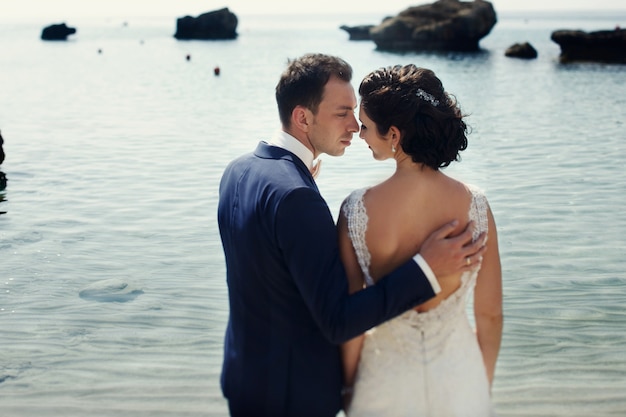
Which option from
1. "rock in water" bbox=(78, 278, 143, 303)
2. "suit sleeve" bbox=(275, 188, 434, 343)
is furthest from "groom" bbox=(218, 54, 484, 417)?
"rock in water" bbox=(78, 278, 143, 303)

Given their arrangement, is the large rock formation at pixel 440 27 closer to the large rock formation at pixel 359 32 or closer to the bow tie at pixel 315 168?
the large rock formation at pixel 359 32

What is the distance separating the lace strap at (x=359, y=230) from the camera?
230 centimetres

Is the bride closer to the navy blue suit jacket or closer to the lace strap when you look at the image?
the lace strap

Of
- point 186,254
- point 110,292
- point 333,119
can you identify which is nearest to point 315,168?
point 333,119

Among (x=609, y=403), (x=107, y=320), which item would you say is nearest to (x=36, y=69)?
(x=107, y=320)

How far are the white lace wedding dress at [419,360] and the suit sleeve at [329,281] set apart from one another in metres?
0.21

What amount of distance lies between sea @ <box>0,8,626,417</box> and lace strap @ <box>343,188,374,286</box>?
19cm

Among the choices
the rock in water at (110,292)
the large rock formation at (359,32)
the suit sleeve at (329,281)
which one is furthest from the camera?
the large rock formation at (359,32)

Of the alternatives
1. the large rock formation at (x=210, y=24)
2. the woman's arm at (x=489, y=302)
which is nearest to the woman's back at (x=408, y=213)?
the woman's arm at (x=489, y=302)

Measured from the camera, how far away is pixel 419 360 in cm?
235

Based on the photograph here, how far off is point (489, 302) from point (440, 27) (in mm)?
54075

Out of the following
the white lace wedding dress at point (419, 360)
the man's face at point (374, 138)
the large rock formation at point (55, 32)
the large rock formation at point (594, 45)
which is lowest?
the large rock formation at point (55, 32)

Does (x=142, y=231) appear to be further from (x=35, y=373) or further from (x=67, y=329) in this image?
(x=35, y=373)

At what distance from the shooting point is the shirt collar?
2.40 meters
